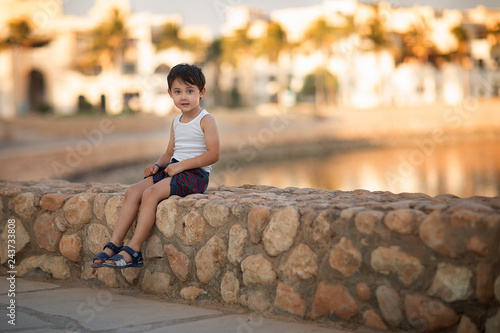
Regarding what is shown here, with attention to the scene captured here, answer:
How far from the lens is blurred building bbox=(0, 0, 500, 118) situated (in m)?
54.8

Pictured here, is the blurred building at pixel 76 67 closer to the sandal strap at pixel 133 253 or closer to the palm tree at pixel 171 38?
the palm tree at pixel 171 38

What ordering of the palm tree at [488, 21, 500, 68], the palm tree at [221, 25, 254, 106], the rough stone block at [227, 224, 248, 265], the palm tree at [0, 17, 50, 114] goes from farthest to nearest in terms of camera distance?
1. the palm tree at [221, 25, 254, 106]
2. the palm tree at [488, 21, 500, 68]
3. the palm tree at [0, 17, 50, 114]
4. the rough stone block at [227, 224, 248, 265]

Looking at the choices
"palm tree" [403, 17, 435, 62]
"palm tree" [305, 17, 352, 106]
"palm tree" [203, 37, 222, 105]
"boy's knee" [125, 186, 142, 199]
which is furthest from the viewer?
"palm tree" [203, 37, 222, 105]

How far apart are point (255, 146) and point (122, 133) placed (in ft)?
23.4

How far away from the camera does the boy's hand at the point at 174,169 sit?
12.0 ft

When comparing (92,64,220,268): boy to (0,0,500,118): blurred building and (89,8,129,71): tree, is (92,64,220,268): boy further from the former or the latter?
(89,8,129,71): tree

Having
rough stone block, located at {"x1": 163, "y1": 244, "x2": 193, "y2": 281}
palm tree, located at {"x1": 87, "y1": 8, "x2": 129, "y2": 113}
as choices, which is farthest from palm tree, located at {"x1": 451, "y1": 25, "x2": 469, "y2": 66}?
rough stone block, located at {"x1": 163, "y1": 244, "x2": 193, "y2": 281}

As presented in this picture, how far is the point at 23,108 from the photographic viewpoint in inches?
2007

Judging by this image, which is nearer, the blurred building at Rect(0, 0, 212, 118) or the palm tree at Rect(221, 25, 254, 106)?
the blurred building at Rect(0, 0, 212, 118)

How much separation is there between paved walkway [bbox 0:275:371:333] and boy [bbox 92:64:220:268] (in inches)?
9.6

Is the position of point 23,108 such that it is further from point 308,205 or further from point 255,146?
point 308,205

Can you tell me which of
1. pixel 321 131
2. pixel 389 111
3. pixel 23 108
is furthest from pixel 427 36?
pixel 23 108

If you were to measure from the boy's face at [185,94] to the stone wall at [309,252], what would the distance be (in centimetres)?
56

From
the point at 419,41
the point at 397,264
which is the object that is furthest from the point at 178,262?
the point at 419,41
